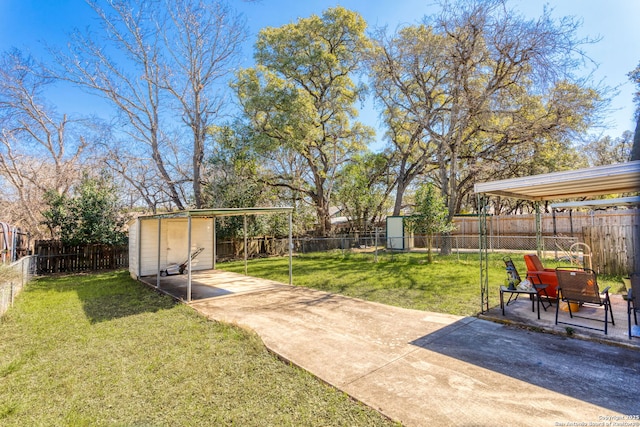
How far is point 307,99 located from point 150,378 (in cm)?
1585

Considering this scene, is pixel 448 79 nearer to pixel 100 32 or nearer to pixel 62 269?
pixel 100 32

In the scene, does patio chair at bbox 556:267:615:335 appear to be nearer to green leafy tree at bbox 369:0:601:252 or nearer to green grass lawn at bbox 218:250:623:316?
green grass lawn at bbox 218:250:623:316

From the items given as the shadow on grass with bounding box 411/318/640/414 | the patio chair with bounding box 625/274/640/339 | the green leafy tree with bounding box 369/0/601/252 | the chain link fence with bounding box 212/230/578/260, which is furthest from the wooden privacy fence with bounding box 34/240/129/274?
the patio chair with bounding box 625/274/640/339

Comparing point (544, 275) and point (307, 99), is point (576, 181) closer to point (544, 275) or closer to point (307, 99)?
point (544, 275)

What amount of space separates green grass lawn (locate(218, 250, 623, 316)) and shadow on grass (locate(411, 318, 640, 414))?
44.9 inches

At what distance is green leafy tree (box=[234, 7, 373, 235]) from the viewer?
1670cm

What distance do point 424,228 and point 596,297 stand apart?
7417 mm

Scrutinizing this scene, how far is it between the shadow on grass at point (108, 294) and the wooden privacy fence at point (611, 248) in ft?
39.0

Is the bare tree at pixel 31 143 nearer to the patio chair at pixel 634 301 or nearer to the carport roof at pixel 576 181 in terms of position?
the carport roof at pixel 576 181

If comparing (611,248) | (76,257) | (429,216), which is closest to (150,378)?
(429,216)

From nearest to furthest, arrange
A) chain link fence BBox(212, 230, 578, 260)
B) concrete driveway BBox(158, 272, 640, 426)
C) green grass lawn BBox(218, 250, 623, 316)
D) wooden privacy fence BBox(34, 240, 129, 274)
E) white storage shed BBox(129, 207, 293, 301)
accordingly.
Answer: concrete driveway BBox(158, 272, 640, 426) → green grass lawn BBox(218, 250, 623, 316) → white storage shed BBox(129, 207, 293, 301) → wooden privacy fence BBox(34, 240, 129, 274) → chain link fence BBox(212, 230, 578, 260)

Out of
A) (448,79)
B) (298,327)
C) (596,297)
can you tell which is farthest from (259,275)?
(448,79)

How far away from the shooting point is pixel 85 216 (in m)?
11.7

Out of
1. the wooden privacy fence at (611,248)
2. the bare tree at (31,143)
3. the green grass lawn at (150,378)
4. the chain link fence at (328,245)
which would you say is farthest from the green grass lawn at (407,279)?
the bare tree at (31,143)
